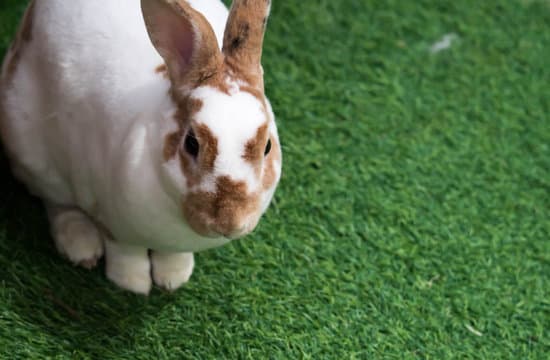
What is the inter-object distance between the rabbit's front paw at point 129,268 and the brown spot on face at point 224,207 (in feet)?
1.47

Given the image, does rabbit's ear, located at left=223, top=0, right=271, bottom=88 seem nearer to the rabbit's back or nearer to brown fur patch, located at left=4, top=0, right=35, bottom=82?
the rabbit's back

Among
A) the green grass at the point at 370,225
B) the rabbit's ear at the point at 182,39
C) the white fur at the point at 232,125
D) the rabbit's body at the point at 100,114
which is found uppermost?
the rabbit's ear at the point at 182,39

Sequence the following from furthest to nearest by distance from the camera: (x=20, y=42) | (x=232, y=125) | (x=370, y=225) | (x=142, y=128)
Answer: (x=370, y=225) < (x=20, y=42) < (x=142, y=128) < (x=232, y=125)

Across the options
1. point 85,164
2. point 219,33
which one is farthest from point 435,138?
point 85,164

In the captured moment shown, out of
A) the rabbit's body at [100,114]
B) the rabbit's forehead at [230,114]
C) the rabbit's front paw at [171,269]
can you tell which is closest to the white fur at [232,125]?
the rabbit's forehead at [230,114]

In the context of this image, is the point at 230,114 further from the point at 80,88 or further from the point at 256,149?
the point at 80,88

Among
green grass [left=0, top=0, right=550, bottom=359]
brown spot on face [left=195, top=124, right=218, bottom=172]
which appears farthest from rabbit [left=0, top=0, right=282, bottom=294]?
green grass [left=0, top=0, right=550, bottom=359]

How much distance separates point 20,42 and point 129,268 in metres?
0.59

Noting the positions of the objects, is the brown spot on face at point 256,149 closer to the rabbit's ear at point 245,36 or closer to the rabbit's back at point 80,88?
the rabbit's ear at point 245,36

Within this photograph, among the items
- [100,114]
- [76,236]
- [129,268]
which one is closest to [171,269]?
[129,268]

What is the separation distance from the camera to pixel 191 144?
165cm

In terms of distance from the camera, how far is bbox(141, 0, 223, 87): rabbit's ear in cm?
165

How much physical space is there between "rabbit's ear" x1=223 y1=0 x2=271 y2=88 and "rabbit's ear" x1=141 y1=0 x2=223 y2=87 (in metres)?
0.03

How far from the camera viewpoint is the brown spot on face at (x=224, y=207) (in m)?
1.63
